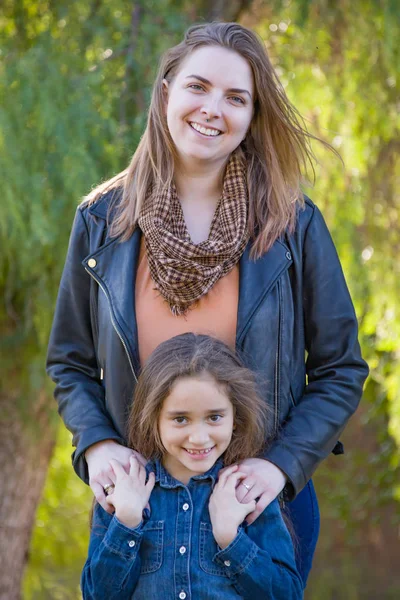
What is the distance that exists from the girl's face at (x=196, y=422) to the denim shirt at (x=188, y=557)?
58 millimetres

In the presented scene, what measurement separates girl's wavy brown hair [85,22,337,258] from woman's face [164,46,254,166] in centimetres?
4

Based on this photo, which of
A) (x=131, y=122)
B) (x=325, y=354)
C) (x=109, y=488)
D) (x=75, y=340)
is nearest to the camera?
(x=109, y=488)

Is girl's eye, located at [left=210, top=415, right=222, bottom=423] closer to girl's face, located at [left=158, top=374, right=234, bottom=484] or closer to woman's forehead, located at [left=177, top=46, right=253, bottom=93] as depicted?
girl's face, located at [left=158, top=374, right=234, bottom=484]

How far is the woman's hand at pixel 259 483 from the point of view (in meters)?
2.09

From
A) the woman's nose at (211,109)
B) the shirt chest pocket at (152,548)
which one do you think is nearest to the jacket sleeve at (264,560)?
the shirt chest pocket at (152,548)

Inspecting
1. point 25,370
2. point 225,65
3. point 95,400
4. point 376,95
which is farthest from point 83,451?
point 376,95

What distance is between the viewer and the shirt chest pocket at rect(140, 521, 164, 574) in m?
2.08

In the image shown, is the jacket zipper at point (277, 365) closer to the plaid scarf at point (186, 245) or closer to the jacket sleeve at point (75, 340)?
the plaid scarf at point (186, 245)

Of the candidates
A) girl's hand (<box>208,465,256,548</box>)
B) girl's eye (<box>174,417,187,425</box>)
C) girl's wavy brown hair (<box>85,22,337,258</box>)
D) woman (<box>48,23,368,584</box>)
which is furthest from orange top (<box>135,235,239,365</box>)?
girl's hand (<box>208,465,256,548</box>)

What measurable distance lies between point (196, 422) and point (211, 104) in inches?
28.9

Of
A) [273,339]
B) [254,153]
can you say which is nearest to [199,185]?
[254,153]

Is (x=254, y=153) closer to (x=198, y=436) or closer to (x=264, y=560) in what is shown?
(x=198, y=436)

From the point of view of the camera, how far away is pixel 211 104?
89.1 inches

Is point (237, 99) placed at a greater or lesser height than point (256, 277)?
greater
